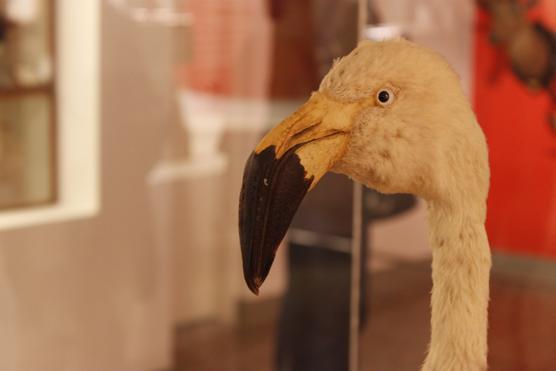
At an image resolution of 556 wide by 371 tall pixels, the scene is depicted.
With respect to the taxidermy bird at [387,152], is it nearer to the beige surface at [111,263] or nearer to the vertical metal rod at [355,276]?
the vertical metal rod at [355,276]

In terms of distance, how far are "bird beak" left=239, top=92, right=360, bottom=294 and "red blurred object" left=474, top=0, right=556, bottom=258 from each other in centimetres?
72

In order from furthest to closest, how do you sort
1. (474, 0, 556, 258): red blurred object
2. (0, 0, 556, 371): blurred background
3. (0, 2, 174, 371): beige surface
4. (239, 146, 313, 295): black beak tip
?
(0, 2, 174, 371): beige surface < (0, 0, 556, 371): blurred background < (474, 0, 556, 258): red blurred object < (239, 146, 313, 295): black beak tip

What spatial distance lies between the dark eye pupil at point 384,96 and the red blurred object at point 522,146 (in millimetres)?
697

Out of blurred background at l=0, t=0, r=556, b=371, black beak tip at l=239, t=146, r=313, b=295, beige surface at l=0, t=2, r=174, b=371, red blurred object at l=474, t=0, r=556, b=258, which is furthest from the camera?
beige surface at l=0, t=2, r=174, b=371

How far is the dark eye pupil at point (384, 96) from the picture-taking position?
2.63 feet

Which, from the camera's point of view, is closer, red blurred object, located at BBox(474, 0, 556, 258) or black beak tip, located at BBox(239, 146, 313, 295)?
black beak tip, located at BBox(239, 146, 313, 295)

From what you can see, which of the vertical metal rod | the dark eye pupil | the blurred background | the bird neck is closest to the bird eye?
the dark eye pupil

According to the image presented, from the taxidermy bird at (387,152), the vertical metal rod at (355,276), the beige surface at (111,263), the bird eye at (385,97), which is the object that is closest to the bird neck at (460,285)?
the taxidermy bird at (387,152)

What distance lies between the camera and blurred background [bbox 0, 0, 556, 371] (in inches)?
64.4

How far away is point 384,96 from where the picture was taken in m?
0.80

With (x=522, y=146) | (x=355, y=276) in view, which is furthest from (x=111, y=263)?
(x=522, y=146)

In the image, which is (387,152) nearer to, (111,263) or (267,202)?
(267,202)

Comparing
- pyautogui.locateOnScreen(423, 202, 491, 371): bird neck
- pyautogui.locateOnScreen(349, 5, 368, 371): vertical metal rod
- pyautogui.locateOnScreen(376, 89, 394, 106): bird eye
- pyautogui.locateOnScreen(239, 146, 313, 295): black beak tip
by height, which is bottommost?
pyautogui.locateOnScreen(349, 5, 368, 371): vertical metal rod

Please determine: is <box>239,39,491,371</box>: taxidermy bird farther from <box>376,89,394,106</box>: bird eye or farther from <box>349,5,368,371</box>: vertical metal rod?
<box>349,5,368,371</box>: vertical metal rod
